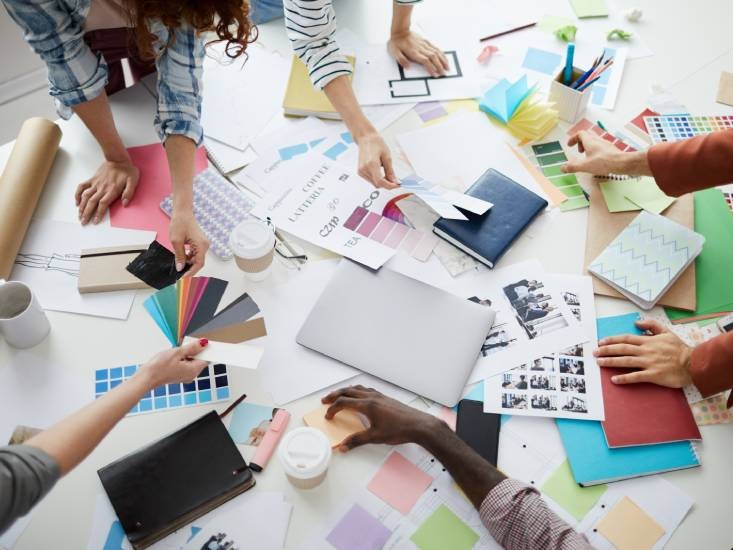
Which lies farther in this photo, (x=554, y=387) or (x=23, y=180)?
(x=23, y=180)

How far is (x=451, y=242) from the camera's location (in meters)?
1.43

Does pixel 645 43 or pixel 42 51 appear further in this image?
pixel 645 43

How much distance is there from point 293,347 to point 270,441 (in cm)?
20

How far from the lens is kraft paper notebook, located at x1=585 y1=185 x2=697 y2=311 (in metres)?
1.37

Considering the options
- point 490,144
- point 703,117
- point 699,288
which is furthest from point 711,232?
point 490,144

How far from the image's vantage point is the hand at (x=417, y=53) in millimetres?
1697

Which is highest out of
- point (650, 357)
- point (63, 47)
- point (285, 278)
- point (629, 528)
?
point (63, 47)

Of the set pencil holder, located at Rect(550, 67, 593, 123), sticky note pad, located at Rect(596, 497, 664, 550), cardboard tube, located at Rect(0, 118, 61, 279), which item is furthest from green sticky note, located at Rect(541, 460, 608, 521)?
cardboard tube, located at Rect(0, 118, 61, 279)

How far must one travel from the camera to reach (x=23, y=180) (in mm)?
1415

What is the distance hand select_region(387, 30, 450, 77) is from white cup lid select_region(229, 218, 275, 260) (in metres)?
0.67

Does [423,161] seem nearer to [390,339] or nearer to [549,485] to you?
[390,339]

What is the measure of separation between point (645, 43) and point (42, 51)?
58.8 inches

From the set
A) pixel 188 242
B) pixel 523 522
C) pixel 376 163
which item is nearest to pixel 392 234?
pixel 376 163

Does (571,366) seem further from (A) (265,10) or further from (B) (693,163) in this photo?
(A) (265,10)
